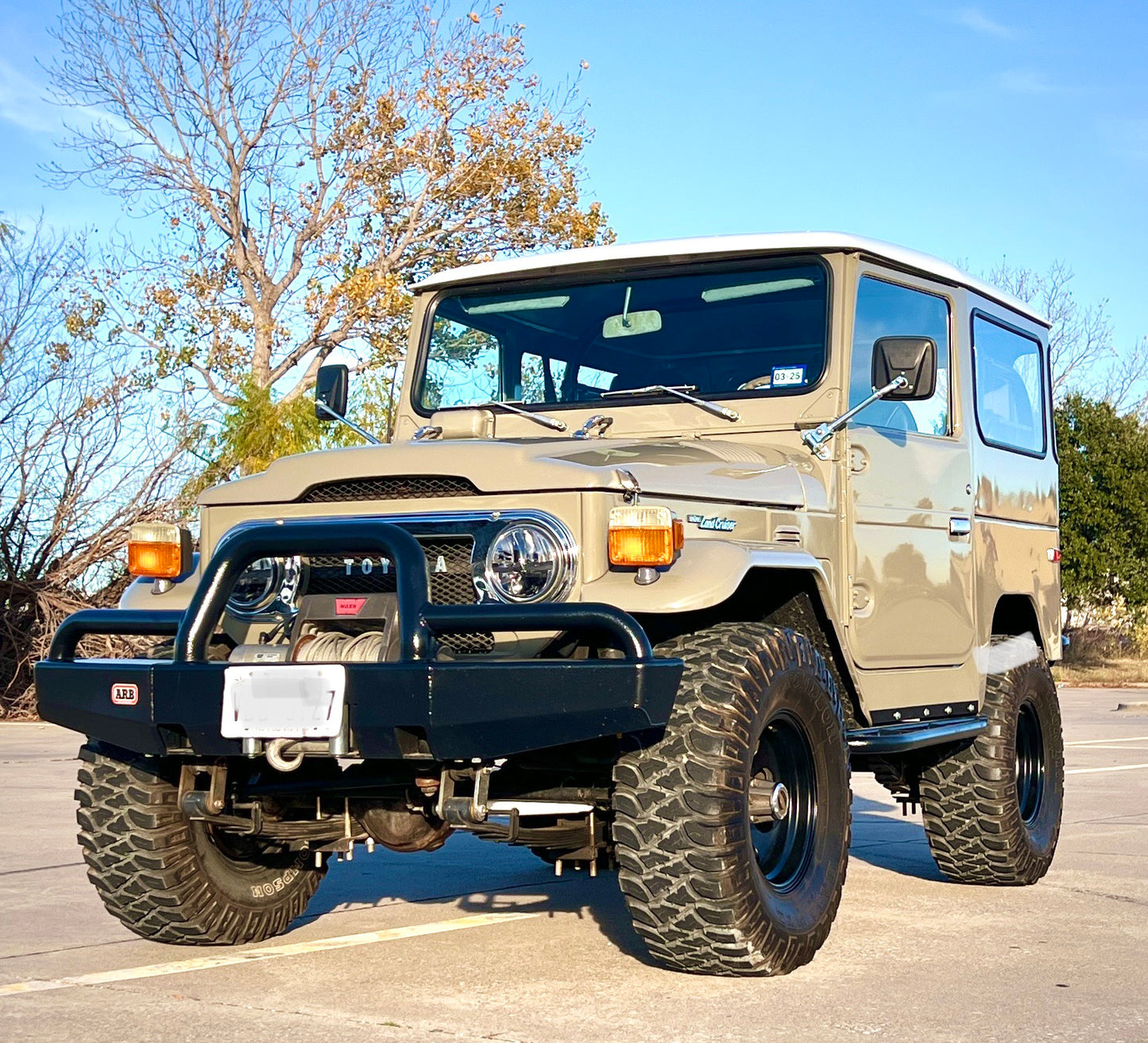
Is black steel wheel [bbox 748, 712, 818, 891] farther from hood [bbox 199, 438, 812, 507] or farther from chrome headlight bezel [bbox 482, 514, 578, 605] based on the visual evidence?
chrome headlight bezel [bbox 482, 514, 578, 605]

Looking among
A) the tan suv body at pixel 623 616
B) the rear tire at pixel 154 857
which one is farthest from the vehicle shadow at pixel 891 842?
the rear tire at pixel 154 857

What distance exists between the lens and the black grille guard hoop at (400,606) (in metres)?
4.24

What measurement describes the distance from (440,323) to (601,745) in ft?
8.37

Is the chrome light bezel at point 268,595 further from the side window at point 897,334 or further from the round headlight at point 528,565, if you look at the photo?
the side window at point 897,334

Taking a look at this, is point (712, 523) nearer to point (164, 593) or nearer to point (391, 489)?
point (391, 489)

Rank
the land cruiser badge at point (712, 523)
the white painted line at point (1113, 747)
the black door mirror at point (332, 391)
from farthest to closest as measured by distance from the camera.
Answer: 1. the white painted line at point (1113, 747)
2. the black door mirror at point (332, 391)
3. the land cruiser badge at point (712, 523)

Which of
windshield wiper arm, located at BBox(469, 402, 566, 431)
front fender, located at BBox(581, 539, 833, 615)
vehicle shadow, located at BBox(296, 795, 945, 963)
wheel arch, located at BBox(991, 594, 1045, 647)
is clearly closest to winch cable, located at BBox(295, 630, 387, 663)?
front fender, located at BBox(581, 539, 833, 615)

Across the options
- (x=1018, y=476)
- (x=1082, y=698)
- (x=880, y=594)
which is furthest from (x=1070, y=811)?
(x=1082, y=698)

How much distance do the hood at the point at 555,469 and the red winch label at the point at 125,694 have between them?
32.4 inches

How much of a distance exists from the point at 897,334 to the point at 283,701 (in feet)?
10.4

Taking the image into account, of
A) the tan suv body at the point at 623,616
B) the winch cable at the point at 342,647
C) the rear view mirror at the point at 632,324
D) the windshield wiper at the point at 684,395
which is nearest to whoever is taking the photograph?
the tan suv body at the point at 623,616

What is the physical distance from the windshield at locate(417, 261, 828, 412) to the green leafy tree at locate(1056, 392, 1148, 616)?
78.9ft

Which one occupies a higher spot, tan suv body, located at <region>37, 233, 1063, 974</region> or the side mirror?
the side mirror

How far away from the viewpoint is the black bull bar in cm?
425
